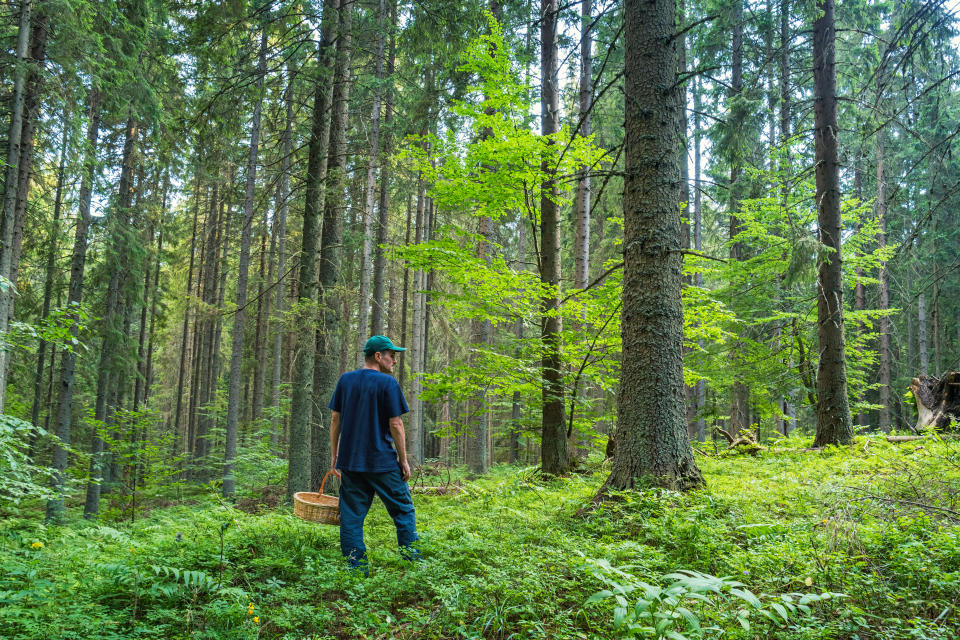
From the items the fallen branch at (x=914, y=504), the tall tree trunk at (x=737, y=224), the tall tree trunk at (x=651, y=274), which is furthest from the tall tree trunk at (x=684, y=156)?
the fallen branch at (x=914, y=504)

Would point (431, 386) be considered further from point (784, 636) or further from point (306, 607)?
point (784, 636)

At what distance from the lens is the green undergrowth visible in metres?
2.31

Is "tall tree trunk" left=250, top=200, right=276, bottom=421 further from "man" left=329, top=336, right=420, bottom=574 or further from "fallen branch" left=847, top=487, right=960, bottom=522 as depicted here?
"fallen branch" left=847, top=487, right=960, bottom=522

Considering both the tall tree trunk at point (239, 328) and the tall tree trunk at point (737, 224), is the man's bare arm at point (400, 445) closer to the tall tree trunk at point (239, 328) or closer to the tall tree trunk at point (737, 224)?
the tall tree trunk at point (737, 224)

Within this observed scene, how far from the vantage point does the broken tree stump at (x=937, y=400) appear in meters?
8.18

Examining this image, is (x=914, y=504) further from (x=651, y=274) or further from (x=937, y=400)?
(x=937, y=400)

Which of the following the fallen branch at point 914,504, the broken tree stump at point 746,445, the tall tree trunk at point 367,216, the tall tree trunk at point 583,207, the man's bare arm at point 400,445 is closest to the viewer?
the fallen branch at point 914,504

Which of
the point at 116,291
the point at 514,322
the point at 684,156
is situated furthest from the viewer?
the point at 684,156

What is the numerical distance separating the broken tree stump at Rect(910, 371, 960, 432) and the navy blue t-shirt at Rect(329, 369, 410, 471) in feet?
28.1

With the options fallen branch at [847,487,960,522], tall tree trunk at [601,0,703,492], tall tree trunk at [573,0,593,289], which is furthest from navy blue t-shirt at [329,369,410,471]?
tall tree trunk at [573,0,593,289]

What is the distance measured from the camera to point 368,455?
4.20 meters

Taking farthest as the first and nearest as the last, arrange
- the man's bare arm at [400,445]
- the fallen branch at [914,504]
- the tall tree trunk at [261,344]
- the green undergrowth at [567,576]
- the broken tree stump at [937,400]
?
the tall tree trunk at [261,344], the broken tree stump at [937,400], the man's bare arm at [400,445], the fallen branch at [914,504], the green undergrowth at [567,576]

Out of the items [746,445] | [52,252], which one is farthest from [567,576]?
[52,252]

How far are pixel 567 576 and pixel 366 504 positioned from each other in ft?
6.19
